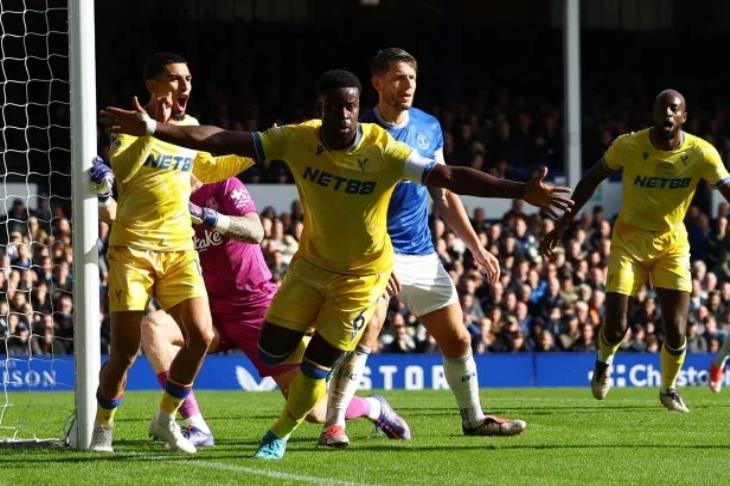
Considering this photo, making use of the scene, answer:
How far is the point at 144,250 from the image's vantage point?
8703mm

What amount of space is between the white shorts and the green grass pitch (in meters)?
0.92

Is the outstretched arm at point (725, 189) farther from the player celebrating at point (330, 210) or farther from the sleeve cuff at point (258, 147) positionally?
the sleeve cuff at point (258, 147)

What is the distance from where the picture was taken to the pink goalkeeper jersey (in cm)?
1007

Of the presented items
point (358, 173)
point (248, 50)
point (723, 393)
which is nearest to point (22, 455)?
point (358, 173)

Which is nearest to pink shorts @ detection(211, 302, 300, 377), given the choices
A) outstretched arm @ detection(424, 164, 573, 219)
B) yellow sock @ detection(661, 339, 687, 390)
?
outstretched arm @ detection(424, 164, 573, 219)

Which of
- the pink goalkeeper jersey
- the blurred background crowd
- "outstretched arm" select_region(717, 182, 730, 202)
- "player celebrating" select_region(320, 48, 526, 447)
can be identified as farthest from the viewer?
the blurred background crowd

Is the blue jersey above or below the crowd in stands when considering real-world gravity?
above

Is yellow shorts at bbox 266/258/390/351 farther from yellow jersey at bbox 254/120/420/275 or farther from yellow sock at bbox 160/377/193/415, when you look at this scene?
yellow sock at bbox 160/377/193/415

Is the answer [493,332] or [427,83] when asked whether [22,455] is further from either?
[427,83]

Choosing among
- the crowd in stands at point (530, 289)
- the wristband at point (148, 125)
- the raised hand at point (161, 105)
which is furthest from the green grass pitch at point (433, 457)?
the crowd in stands at point (530, 289)

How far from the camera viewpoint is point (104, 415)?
29.0 feet

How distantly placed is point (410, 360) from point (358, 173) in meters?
13.1

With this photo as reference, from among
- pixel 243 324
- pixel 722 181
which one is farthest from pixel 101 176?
pixel 722 181

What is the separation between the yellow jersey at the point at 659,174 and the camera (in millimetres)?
12359
